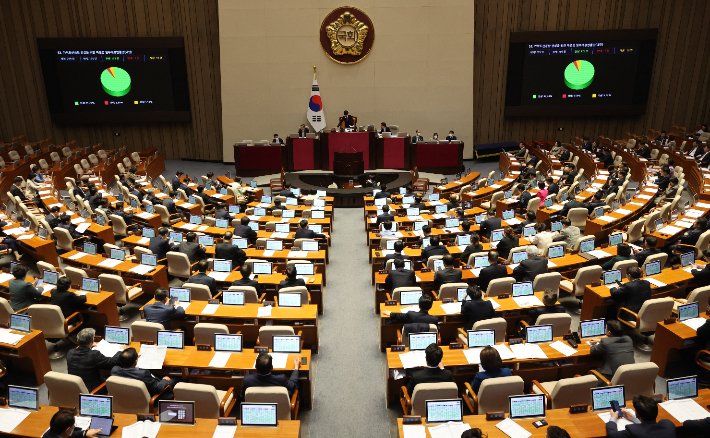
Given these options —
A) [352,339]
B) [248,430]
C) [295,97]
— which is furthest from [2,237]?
[295,97]

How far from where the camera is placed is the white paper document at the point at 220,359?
19.2 ft

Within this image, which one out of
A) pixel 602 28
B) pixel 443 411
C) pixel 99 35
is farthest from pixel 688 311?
pixel 99 35

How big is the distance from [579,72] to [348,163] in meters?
11.0

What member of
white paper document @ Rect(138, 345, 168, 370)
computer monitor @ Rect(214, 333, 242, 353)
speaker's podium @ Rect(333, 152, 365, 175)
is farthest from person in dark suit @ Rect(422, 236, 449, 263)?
speaker's podium @ Rect(333, 152, 365, 175)

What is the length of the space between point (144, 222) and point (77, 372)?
23.6 feet

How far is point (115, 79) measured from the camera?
2122 cm

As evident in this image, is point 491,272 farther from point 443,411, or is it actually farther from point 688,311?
point 443,411

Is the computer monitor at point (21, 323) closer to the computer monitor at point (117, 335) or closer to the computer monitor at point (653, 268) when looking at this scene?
the computer monitor at point (117, 335)

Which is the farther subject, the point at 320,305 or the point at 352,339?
the point at 320,305

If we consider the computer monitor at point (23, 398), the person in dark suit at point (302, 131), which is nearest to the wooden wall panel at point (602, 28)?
the person in dark suit at point (302, 131)

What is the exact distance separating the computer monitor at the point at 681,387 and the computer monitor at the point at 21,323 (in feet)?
25.0

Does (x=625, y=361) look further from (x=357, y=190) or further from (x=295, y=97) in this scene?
(x=295, y=97)

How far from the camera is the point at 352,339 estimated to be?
26.4 ft

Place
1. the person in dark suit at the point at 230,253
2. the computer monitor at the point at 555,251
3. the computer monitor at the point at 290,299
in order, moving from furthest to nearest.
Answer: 1. the person in dark suit at the point at 230,253
2. the computer monitor at the point at 555,251
3. the computer monitor at the point at 290,299
